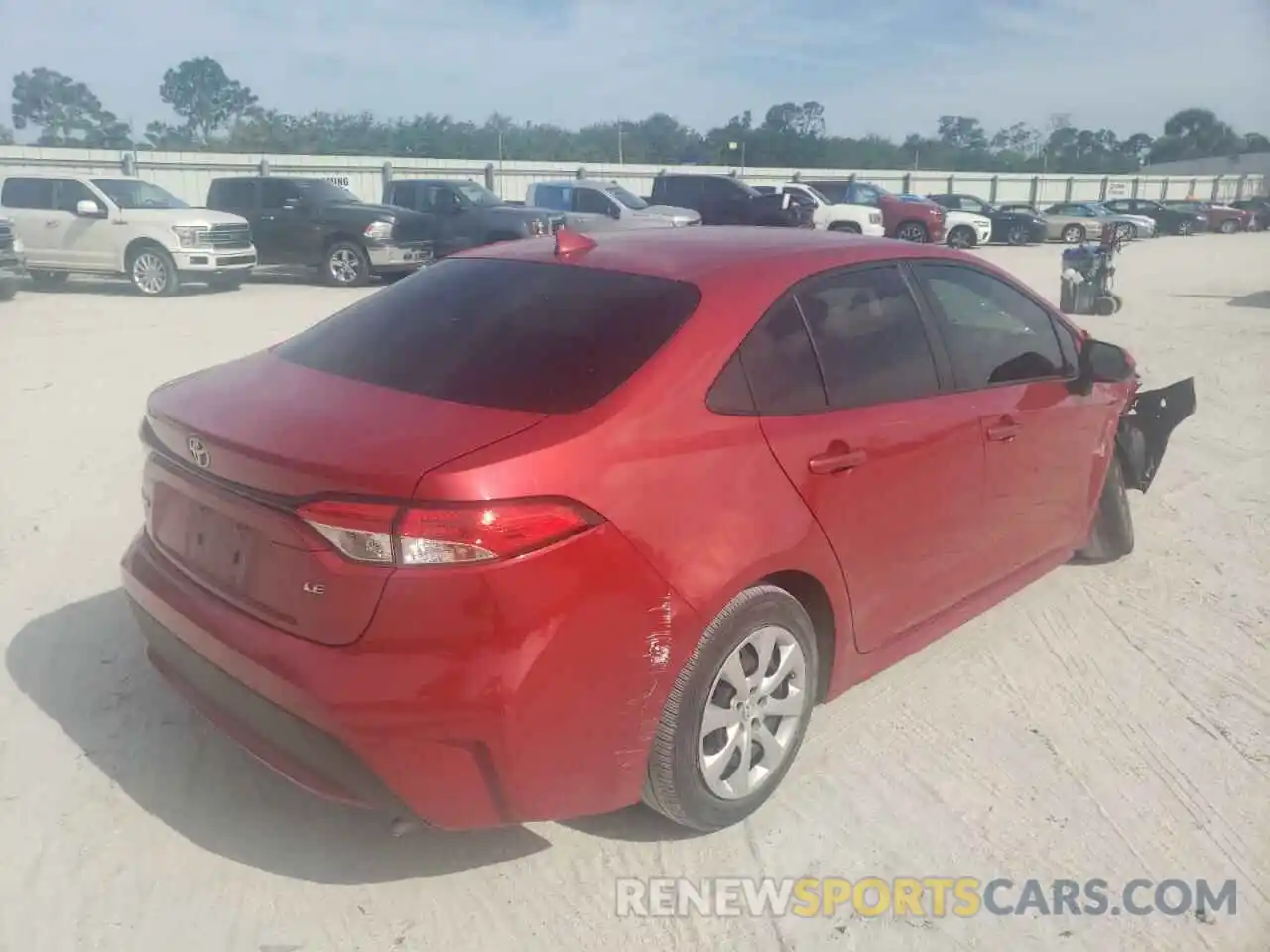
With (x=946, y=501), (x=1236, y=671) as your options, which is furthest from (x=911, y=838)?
(x=1236, y=671)

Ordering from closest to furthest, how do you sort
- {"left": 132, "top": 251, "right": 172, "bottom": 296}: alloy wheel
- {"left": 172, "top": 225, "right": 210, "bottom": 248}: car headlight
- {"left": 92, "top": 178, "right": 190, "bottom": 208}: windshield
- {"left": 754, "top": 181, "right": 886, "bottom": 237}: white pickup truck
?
{"left": 172, "top": 225, "right": 210, "bottom": 248}: car headlight < {"left": 132, "top": 251, "right": 172, "bottom": 296}: alloy wheel < {"left": 92, "top": 178, "right": 190, "bottom": 208}: windshield < {"left": 754, "top": 181, "right": 886, "bottom": 237}: white pickup truck

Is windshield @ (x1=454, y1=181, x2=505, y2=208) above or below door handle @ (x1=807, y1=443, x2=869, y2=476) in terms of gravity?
above

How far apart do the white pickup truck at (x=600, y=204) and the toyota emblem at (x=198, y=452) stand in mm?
17411

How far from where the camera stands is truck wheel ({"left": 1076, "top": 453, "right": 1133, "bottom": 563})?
479 cm

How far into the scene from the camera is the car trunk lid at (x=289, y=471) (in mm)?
2379

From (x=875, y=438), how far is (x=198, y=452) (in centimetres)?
195

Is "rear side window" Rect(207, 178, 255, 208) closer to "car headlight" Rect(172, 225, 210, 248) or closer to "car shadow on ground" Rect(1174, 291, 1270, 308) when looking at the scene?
"car headlight" Rect(172, 225, 210, 248)

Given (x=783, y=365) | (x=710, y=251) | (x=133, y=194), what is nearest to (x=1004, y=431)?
(x=783, y=365)

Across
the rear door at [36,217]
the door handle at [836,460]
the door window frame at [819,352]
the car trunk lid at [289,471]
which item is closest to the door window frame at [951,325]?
the door window frame at [819,352]

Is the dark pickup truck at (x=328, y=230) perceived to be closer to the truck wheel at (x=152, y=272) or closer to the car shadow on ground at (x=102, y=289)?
the car shadow on ground at (x=102, y=289)

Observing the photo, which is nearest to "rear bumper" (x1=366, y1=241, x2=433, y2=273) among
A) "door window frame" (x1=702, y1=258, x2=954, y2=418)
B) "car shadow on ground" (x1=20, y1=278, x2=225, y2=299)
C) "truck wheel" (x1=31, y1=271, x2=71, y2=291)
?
"car shadow on ground" (x1=20, y1=278, x2=225, y2=299)

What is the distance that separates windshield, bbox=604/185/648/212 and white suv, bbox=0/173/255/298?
7748 mm

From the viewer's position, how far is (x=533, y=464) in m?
2.38

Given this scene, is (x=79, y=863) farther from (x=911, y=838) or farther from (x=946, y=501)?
(x=946, y=501)
